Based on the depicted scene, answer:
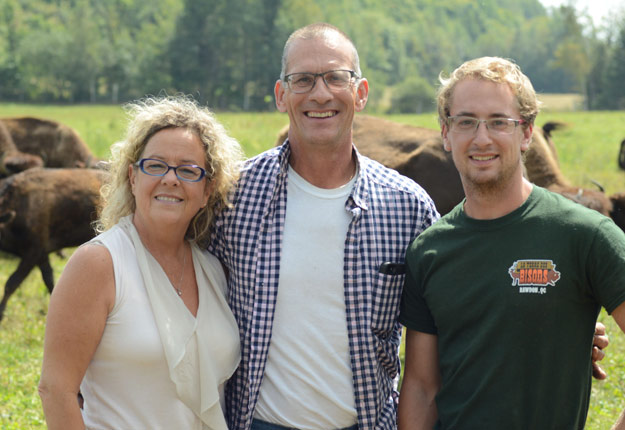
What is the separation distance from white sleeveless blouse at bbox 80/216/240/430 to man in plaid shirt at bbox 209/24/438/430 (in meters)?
0.26

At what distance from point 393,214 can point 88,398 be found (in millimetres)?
1647

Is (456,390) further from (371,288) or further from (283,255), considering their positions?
(283,255)

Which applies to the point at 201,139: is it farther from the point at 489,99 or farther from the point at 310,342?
Answer: the point at 489,99

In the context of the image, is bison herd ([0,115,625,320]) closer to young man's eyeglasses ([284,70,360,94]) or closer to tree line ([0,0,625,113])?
young man's eyeglasses ([284,70,360,94])

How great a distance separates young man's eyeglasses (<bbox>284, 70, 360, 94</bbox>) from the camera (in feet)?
11.7

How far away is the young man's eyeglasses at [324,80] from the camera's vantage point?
3.57 m

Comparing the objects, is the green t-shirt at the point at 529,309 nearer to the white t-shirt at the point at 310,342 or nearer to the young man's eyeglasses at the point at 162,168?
the white t-shirt at the point at 310,342

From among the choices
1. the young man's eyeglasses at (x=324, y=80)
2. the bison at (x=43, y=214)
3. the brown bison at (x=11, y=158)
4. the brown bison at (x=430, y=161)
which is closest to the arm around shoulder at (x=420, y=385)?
the young man's eyeglasses at (x=324, y=80)

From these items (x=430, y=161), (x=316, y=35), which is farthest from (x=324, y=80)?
(x=430, y=161)

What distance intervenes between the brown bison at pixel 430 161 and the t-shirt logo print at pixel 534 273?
20.8 ft

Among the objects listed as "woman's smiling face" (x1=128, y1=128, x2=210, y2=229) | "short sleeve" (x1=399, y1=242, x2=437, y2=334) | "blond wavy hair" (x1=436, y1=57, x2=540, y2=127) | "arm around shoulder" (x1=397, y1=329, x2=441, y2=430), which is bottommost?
"arm around shoulder" (x1=397, y1=329, x2=441, y2=430)

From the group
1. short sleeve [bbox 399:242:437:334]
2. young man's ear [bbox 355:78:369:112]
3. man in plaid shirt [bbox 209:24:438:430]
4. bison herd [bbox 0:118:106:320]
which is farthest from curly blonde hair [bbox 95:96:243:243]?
bison herd [bbox 0:118:106:320]

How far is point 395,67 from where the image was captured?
4732 inches

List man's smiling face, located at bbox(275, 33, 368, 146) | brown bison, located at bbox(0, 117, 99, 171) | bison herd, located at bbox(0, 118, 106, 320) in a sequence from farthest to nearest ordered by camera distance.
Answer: brown bison, located at bbox(0, 117, 99, 171), bison herd, located at bbox(0, 118, 106, 320), man's smiling face, located at bbox(275, 33, 368, 146)
